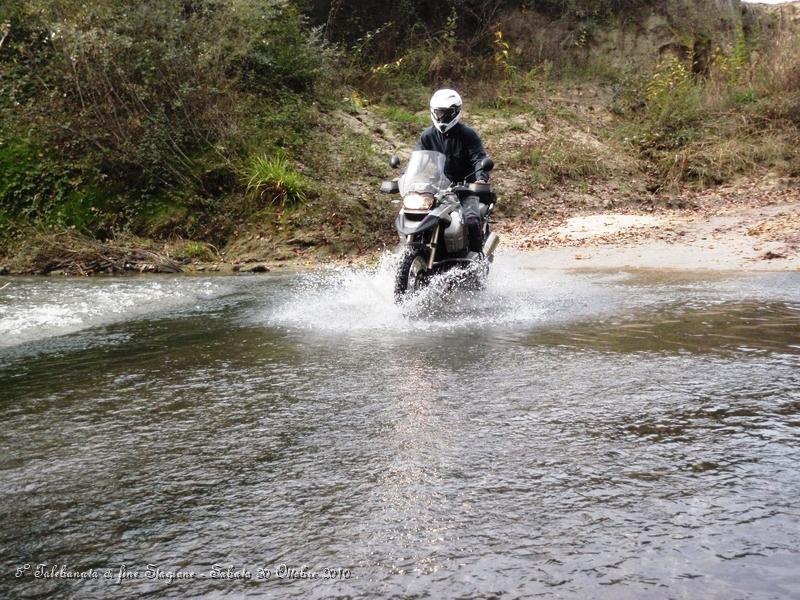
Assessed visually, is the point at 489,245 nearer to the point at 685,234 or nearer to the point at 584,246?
the point at 584,246

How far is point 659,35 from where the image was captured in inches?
928

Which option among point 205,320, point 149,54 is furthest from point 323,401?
point 149,54

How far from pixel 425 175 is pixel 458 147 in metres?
0.77

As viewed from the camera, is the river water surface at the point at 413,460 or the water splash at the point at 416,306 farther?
the water splash at the point at 416,306

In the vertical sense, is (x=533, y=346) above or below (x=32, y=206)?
below

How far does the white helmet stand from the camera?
27.5ft

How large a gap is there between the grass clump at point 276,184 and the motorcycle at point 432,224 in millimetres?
6813

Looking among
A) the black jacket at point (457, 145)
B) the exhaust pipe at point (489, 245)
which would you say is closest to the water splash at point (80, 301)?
the black jacket at point (457, 145)

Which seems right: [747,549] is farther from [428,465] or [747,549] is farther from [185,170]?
[185,170]

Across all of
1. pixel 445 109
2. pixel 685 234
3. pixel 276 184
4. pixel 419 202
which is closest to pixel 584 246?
pixel 685 234

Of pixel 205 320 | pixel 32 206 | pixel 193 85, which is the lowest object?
pixel 205 320

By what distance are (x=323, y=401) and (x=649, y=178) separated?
50.1 ft

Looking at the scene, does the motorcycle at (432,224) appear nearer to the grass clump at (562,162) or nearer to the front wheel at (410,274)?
the front wheel at (410,274)

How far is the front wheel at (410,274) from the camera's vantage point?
766 cm
